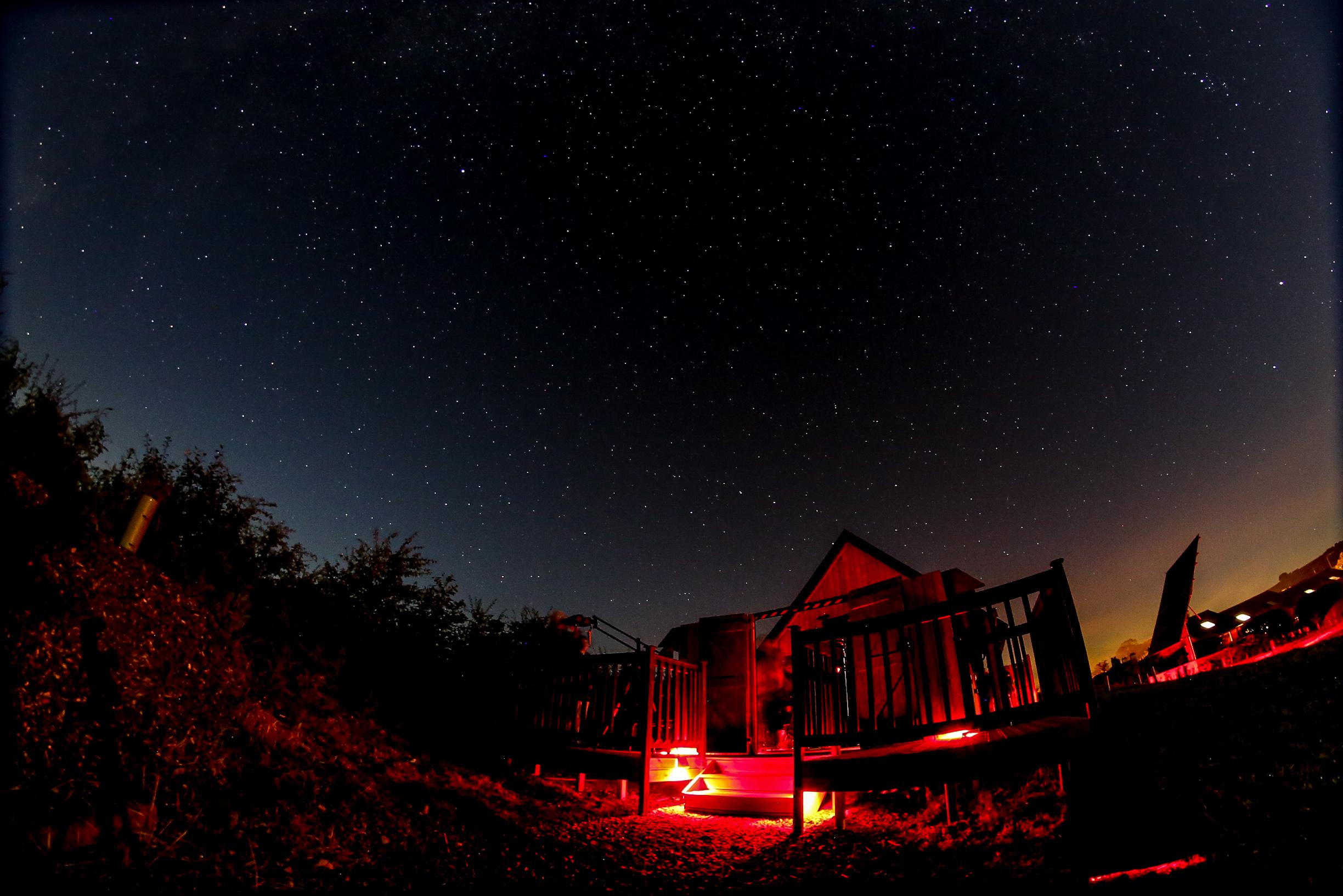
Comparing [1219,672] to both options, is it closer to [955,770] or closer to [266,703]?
[955,770]

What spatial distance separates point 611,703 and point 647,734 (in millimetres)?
786

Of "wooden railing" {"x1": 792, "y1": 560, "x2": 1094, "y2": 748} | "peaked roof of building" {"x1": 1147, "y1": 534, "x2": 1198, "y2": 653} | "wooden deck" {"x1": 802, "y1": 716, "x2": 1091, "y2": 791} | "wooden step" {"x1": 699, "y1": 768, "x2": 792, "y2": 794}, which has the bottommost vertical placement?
"wooden step" {"x1": 699, "y1": 768, "x2": 792, "y2": 794}

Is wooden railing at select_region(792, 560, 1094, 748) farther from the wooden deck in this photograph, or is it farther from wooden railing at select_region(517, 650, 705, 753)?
wooden railing at select_region(517, 650, 705, 753)

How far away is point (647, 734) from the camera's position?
770 centimetres

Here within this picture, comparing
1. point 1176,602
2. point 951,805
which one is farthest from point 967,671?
point 1176,602

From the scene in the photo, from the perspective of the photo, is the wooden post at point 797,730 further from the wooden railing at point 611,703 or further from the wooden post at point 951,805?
the wooden railing at point 611,703

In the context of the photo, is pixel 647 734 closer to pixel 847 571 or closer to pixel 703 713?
pixel 703 713

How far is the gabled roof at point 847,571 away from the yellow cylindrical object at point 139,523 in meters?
14.2

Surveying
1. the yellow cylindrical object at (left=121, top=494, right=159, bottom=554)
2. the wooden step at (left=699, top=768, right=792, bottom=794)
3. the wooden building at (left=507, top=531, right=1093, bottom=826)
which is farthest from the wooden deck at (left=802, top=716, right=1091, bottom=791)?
the yellow cylindrical object at (left=121, top=494, right=159, bottom=554)

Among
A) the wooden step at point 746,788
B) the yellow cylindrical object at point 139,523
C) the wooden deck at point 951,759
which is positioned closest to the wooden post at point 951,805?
the wooden deck at point 951,759

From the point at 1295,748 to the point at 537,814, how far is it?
7164 millimetres

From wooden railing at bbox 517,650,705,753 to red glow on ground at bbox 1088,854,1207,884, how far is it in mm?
5224

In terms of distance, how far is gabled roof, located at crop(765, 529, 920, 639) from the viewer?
16609 millimetres

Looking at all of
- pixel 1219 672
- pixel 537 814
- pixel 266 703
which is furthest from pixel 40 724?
pixel 1219 672
